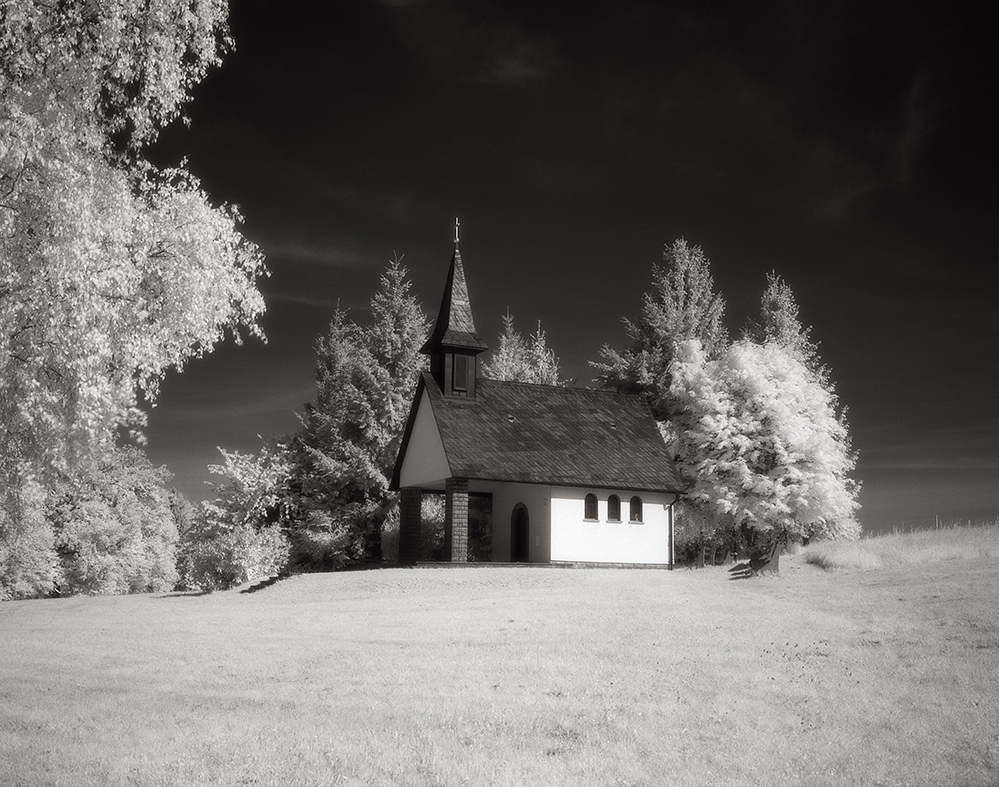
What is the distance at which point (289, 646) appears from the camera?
1554cm

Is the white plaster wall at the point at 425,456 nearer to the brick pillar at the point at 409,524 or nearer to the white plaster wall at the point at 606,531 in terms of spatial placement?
the brick pillar at the point at 409,524

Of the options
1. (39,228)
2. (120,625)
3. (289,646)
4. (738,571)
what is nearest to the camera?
(39,228)

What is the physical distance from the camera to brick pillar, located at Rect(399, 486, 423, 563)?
37000mm

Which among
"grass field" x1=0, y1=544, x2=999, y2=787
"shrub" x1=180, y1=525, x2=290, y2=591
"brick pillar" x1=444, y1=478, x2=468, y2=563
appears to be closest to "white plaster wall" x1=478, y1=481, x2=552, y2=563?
"brick pillar" x1=444, y1=478, x2=468, y2=563

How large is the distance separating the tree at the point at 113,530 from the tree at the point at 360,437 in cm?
1105

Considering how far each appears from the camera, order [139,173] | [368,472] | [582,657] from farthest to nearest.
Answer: [368,472], [139,173], [582,657]

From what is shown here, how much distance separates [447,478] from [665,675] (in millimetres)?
21453

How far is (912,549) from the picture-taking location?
27.4 meters

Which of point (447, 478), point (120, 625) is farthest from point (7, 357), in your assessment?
point (447, 478)

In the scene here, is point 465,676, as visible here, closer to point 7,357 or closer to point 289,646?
point 289,646

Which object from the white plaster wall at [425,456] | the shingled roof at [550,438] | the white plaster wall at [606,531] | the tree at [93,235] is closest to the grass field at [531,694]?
the tree at [93,235]

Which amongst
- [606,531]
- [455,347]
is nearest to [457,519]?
[606,531]

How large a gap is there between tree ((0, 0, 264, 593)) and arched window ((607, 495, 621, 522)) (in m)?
20.9

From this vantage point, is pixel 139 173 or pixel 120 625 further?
pixel 120 625
